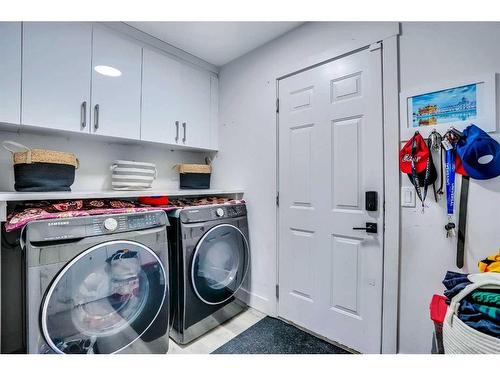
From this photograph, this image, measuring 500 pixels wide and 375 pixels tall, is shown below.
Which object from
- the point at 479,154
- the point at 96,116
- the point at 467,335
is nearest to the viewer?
the point at 467,335

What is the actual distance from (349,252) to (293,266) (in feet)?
1.64

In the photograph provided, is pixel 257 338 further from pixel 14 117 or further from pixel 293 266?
pixel 14 117

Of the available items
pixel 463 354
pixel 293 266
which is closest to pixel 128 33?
pixel 293 266

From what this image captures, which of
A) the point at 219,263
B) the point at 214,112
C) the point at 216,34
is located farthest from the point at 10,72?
the point at 219,263

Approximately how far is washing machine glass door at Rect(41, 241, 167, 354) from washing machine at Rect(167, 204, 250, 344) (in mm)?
199

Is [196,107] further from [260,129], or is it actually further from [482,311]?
[482,311]

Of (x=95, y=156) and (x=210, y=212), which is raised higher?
(x=95, y=156)

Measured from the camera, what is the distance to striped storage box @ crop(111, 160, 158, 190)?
1831 millimetres

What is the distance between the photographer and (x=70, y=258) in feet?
3.88

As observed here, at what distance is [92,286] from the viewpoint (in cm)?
129

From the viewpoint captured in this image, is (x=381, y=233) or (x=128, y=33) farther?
(x=128, y=33)

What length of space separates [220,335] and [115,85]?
2.09 metres

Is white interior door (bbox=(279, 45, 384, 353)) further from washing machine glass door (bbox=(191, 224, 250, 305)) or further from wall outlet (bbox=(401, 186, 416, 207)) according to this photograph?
washing machine glass door (bbox=(191, 224, 250, 305))

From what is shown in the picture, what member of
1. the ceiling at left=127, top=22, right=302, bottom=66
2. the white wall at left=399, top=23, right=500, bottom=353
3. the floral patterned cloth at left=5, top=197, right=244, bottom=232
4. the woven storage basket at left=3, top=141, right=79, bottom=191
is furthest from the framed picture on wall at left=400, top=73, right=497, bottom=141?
the woven storage basket at left=3, top=141, right=79, bottom=191
